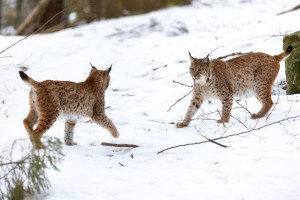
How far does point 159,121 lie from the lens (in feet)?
24.9

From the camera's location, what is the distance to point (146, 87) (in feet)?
31.3

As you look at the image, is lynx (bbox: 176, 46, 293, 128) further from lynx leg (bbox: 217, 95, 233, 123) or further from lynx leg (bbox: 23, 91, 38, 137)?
lynx leg (bbox: 23, 91, 38, 137)

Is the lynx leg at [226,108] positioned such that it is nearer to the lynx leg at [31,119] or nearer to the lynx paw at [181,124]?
the lynx paw at [181,124]

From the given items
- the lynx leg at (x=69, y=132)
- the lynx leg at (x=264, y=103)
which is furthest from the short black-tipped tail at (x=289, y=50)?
the lynx leg at (x=69, y=132)

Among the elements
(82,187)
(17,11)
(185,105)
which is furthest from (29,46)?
(17,11)

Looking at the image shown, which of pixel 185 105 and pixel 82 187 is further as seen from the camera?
pixel 185 105

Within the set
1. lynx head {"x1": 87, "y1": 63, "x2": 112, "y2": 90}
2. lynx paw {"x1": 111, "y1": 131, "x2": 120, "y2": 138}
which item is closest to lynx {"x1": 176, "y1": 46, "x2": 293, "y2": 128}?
lynx paw {"x1": 111, "y1": 131, "x2": 120, "y2": 138}

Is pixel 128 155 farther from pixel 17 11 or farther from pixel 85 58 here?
pixel 17 11

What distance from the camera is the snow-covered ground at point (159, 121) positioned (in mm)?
5117

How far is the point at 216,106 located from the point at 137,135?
6.09 feet

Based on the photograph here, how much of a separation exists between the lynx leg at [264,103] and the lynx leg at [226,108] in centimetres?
33

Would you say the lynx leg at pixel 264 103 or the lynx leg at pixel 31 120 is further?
the lynx leg at pixel 264 103

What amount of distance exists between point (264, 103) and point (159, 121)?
1.51 m

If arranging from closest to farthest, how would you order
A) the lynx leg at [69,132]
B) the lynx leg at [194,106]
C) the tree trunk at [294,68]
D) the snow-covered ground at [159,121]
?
1. the snow-covered ground at [159,121]
2. the lynx leg at [69,132]
3. the lynx leg at [194,106]
4. the tree trunk at [294,68]
